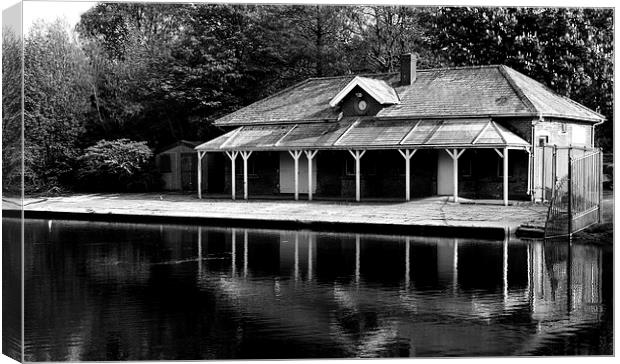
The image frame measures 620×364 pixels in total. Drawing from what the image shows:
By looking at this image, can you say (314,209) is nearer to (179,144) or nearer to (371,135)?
(371,135)

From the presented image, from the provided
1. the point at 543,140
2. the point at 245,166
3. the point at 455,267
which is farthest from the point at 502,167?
the point at 455,267

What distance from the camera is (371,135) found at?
33.0 m

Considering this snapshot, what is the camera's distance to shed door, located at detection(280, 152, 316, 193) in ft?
115

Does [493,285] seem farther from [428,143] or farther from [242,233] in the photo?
[428,143]

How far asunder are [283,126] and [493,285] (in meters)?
21.4

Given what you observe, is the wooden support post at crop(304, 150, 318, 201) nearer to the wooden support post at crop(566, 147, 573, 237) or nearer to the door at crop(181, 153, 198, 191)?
the door at crop(181, 153, 198, 191)

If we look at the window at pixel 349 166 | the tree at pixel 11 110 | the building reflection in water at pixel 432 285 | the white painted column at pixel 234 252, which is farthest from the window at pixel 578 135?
the tree at pixel 11 110

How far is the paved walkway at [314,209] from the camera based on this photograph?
76.6 ft

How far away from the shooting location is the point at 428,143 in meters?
30.8

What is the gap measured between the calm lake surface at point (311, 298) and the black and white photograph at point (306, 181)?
6 centimetres

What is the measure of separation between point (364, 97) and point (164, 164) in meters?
7.84

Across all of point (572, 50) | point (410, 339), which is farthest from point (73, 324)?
point (572, 50)

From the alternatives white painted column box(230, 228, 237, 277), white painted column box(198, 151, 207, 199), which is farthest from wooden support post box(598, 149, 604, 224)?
white painted column box(198, 151, 207, 199)

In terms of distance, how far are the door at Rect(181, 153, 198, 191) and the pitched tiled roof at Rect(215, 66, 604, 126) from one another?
184cm
